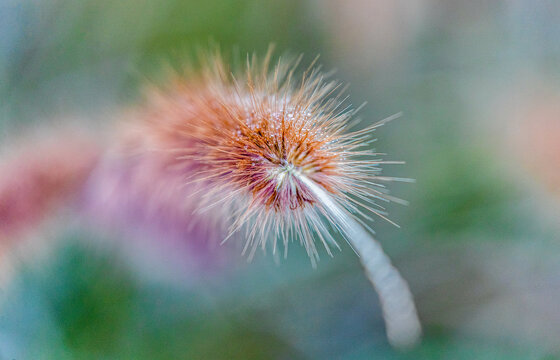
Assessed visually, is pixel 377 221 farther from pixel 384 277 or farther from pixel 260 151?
pixel 260 151

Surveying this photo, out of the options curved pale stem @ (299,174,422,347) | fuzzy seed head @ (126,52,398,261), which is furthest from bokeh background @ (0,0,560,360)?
fuzzy seed head @ (126,52,398,261)

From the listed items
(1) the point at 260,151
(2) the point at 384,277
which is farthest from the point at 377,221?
(1) the point at 260,151

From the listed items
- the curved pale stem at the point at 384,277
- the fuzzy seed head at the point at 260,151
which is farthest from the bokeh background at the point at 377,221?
the fuzzy seed head at the point at 260,151

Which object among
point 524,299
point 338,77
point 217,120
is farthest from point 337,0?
point 524,299

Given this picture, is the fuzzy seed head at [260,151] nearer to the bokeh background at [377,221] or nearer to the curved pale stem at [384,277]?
the curved pale stem at [384,277]

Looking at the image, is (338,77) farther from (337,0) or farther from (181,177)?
(181,177)

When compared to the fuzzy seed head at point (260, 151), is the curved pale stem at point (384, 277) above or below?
below
